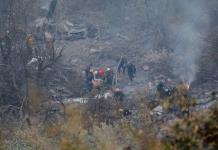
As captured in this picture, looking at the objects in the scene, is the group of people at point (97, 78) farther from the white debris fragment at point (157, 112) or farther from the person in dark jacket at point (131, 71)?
the white debris fragment at point (157, 112)

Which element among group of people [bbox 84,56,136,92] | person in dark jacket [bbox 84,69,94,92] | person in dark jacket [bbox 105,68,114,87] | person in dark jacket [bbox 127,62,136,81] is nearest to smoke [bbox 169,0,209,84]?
person in dark jacket [bbox 127,62,136,81]

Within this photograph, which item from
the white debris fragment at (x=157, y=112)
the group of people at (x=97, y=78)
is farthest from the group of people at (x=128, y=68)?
the white debris fragment at (x=157, y=112)

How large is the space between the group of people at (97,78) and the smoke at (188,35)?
278 centimetres

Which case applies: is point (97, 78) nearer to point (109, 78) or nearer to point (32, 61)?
point (109, 78)

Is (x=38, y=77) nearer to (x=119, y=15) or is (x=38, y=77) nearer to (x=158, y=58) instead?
(x=158, y=58)

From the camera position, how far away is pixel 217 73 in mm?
15406

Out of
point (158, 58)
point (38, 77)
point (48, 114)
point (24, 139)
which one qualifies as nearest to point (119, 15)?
point (158, 58)

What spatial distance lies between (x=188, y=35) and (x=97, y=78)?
668cm

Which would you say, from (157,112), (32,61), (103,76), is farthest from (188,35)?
(157,112)

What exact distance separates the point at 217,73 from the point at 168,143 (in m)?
11.1

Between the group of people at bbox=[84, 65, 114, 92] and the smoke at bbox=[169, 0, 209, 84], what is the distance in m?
2.78

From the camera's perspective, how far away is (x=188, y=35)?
813 inches

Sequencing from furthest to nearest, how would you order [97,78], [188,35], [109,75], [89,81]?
[188,35], [97,78], [109,75], [89,81]

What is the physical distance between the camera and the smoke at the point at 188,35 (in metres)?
16.8
